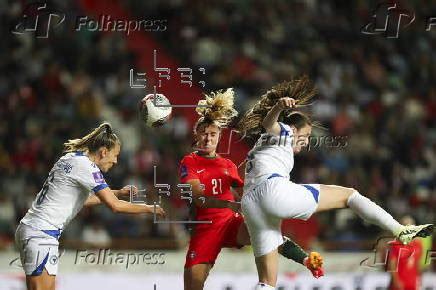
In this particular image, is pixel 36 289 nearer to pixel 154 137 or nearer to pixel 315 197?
pixel 315 197

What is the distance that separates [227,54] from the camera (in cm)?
1466

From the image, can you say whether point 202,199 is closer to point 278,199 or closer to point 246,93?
point 278,199

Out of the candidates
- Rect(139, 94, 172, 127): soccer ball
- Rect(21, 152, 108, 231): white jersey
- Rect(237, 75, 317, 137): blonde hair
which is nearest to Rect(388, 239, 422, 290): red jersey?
Rect(237, 75, 317, 137): blonde hair

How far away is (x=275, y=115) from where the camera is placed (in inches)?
268

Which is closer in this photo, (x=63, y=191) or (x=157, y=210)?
(x=157, y=210)

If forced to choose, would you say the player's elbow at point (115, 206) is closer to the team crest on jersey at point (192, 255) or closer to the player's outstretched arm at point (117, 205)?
the player's outstretched arm at point (117, 205)

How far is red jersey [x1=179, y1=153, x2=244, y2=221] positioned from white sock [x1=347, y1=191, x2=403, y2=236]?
46.8 inches

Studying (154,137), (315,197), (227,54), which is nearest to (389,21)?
(227,54)

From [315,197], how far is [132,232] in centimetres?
556

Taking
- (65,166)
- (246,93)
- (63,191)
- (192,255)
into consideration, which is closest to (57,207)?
(63,191)
